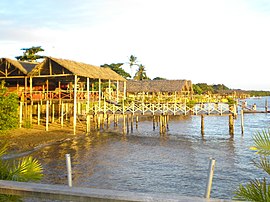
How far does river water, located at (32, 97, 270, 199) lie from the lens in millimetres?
12836

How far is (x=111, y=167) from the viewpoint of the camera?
1583cm

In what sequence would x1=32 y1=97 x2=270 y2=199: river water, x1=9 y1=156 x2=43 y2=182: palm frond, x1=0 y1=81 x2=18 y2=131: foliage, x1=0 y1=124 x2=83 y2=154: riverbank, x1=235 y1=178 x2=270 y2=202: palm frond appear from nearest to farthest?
x1=235 y1=178 x2=270 y2=202: palm frond
x1=9 y1=156 x2=43 y2=182: palm frond
x1=32 y1=97 x2=270 y2=199: river water
x1=0 y1=124 x2=83 y2=154: riverbank
x1=0 y1=81 x2=18 y2=131: foliage

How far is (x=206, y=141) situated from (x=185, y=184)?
12495 mm

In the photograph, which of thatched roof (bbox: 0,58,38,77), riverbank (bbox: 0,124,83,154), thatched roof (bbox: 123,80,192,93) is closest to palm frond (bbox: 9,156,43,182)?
riverbank (bbox: 0,124,83,154)

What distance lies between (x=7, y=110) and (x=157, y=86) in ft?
105

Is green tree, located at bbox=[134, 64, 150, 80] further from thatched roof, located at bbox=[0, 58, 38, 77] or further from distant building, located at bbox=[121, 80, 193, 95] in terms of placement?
thatched roof, located at bbox=[0, 58, 38, 77]

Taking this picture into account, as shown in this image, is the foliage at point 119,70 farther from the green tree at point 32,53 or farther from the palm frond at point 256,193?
the palm frond at point 256,193

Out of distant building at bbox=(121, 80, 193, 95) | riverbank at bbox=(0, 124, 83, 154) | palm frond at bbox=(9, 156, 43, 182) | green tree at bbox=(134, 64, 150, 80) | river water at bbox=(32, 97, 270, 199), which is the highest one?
green tree at bbox=(134, 64, 150, 80)

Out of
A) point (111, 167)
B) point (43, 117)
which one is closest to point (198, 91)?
point (43, 117)

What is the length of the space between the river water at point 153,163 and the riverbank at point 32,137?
3.31ft

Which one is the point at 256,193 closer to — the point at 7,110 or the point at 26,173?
the point at 26,173

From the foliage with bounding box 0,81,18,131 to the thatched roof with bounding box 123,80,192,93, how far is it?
99.5 feet

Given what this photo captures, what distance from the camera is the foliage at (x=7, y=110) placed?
75.6 feet

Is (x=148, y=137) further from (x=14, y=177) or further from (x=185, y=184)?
(x=14, y=177)
